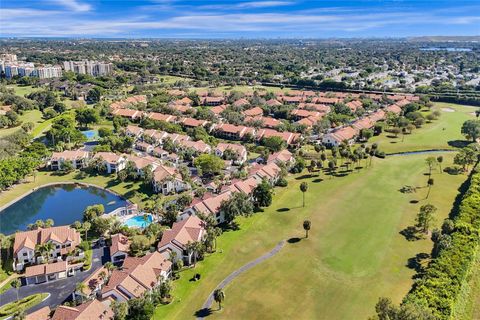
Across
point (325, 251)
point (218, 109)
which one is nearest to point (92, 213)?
point (325, 251)

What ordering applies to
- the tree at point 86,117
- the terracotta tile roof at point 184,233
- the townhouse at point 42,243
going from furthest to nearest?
the tree at point 86,117 → the terracotta tile roof at point 184,233 → the townhouse at point 42,243

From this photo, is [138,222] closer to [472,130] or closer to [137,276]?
[137,276]

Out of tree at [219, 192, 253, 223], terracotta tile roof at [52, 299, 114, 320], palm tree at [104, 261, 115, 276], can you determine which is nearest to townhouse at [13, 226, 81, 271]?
palm tree at [104, 261, 115, 276]

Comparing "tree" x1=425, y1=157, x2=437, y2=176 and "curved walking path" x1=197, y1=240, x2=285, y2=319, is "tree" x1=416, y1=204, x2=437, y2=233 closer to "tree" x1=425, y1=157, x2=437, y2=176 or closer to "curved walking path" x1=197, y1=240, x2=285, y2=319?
"curved walking path" x1=197, y1=240, x2=285, y2=319

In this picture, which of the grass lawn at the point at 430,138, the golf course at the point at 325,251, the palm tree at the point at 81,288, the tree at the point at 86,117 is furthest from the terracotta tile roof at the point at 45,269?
the grass lawn at the point at 430,138

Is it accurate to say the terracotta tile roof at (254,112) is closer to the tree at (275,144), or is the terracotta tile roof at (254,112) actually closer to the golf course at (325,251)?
the tree at (275,144)

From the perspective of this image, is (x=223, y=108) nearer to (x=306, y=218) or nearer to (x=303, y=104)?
(x=303, y=104)
